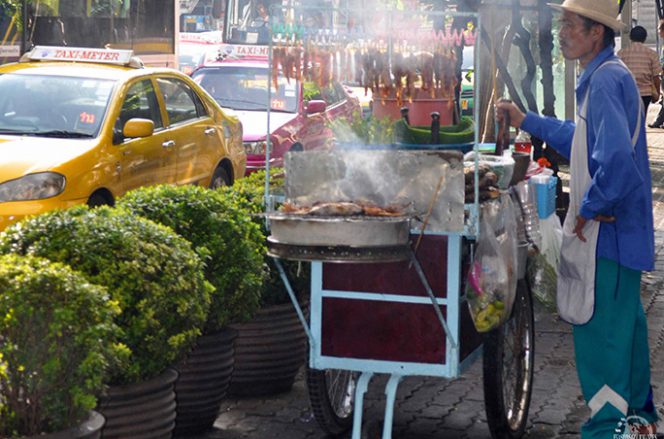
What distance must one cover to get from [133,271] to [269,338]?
5.71ft

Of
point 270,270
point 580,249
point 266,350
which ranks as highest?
point 580,249

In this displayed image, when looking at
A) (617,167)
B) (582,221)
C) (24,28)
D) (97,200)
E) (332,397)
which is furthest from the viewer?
(24,28)

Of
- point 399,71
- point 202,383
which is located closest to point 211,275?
point 202,383

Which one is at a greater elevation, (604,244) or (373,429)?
(604,244)

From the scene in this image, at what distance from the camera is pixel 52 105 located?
10.8m

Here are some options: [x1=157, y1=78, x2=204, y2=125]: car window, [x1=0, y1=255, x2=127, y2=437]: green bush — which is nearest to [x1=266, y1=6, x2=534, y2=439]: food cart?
[x1=0, y1=255, x2=127, y2=437]: green bush

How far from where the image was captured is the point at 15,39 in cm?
1938

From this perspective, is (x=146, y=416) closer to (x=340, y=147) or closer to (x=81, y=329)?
(x=81, y=329)

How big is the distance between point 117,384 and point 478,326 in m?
1.58

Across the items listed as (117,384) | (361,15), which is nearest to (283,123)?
(361,15)

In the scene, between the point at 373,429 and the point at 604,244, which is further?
the point at 373,429

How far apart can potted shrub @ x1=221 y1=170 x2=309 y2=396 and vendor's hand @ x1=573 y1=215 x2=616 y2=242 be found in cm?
165

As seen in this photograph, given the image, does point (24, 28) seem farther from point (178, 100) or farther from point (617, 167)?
point (617, 167)

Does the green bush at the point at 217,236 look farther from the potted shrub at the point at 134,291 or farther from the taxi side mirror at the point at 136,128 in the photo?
the taxi side mirror at the point at 136,128
